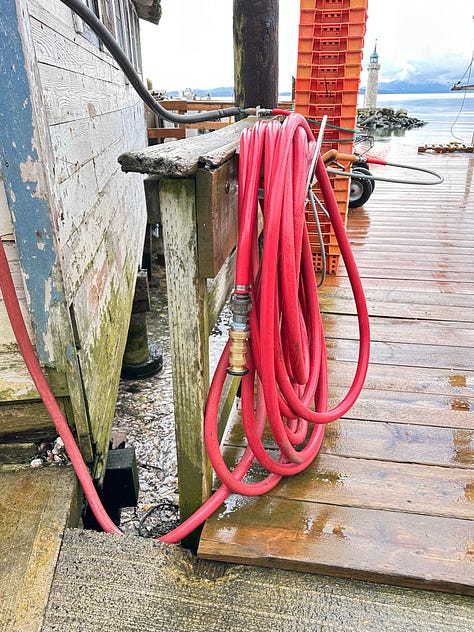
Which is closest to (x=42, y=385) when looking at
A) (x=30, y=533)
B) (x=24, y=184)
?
(x=30, y=533)

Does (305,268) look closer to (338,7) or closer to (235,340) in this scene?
(235,340)

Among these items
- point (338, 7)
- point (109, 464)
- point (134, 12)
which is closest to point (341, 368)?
point (109, 464)

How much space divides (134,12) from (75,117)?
5420 millimetres

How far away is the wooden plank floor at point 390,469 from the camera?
130 centimetres

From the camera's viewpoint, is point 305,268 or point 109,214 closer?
point 305,268

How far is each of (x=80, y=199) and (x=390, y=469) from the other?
56.1 inches

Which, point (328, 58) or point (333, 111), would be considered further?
point (333, 111)

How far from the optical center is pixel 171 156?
108 centimetres

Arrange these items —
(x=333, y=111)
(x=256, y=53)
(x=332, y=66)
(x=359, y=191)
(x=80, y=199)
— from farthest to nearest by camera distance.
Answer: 1. (x=359, y=191)
2. (x=333, y=111)
3. (x=332, y=66)
4. (x=256, y=53)
5. (x=80, y=199)

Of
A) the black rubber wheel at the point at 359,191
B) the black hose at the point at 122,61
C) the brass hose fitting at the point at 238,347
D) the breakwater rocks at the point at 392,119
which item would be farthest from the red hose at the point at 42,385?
the breakwater rocks at the point at 392,119

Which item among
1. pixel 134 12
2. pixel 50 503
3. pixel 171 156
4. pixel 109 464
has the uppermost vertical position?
pixel 134 12

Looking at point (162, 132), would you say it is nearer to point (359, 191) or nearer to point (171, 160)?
point (359, 191)

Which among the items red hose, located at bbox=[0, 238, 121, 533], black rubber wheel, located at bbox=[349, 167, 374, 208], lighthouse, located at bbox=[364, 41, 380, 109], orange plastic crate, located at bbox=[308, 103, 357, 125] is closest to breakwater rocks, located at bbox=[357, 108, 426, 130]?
lighthouse, located at bbox=[364, 41, 380, 109]

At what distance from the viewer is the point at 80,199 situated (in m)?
1.73
